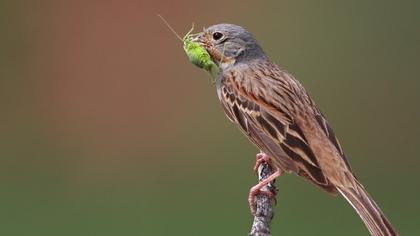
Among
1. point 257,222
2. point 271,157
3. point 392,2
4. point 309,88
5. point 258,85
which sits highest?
point 392,2

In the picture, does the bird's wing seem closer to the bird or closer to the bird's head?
the bird

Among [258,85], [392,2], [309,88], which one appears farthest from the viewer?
[392,2]

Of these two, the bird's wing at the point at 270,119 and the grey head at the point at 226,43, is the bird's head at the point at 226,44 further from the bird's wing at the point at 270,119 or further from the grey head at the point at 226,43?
the bird's wing at the point at 270,119

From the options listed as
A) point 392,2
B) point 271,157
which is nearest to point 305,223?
point 271,157

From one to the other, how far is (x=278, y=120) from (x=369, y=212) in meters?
0.64

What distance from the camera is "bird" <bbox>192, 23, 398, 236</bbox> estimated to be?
5672mm

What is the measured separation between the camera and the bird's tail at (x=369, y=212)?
215 inches

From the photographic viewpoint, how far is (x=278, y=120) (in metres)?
5.95

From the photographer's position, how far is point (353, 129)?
31.6ft

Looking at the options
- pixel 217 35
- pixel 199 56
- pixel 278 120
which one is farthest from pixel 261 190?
pixel 217 35

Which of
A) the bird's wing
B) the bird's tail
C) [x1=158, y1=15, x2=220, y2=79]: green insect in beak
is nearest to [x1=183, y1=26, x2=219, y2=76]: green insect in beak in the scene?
[x1=158, y1=15, x2=220, y2=79]: green insect in beak

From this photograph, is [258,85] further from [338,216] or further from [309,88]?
[309,88]

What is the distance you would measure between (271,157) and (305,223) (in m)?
2.22

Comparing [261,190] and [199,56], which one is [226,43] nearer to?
[199,56]
